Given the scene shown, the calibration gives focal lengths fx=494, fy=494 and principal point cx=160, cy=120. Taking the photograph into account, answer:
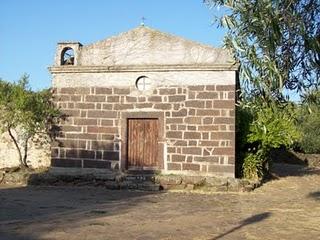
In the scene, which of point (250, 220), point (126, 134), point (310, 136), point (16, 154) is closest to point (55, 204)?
point (126, 134)

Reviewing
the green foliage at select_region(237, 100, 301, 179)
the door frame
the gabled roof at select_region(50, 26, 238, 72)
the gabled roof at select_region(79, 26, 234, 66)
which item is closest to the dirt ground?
the green foliage at select_region(237, 100, 301, 179)

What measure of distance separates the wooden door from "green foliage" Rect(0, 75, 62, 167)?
2604mm

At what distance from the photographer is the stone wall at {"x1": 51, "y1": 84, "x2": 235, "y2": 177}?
50.9 ft

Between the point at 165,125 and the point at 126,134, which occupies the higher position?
the point at 165,125

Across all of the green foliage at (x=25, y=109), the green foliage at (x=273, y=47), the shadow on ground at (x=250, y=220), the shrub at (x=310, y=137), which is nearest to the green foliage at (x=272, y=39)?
the green foliage at (x=273, y=47)

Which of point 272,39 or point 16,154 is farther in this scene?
point 16,154

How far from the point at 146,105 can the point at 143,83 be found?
0.73 metres

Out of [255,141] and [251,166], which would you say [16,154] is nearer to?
[251,166]

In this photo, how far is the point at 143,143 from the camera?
16.0m

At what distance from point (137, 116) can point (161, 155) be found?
1485 mm

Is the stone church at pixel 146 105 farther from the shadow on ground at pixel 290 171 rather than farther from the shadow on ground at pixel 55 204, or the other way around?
the shadow on ground at pixel 290 171

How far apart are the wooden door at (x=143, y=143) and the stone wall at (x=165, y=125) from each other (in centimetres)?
33

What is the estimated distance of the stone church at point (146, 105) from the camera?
51.1 ft

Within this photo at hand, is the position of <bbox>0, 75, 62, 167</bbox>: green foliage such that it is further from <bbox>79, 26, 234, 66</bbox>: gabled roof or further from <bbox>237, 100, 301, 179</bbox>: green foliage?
<bbox>237, 100, 301, 179</bbox>: green foliage
